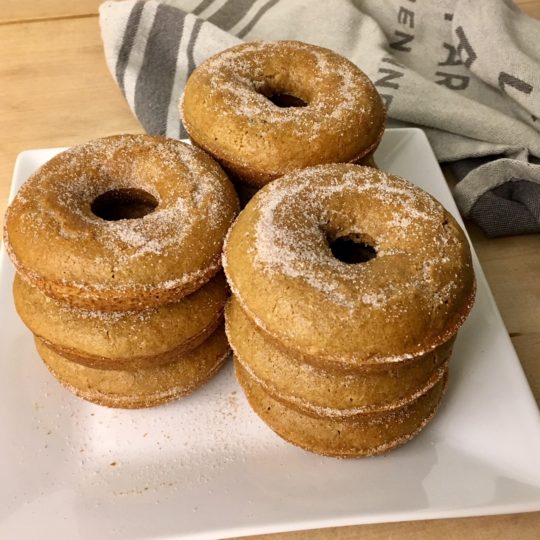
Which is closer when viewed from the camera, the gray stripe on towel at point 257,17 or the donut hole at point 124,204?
the donut hole at point 124,204

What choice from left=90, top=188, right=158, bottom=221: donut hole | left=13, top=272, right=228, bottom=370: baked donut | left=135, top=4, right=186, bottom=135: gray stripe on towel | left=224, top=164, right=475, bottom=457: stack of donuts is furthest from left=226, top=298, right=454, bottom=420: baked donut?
left=135, top=4, right=186, bottom=135: gray stripe on towel

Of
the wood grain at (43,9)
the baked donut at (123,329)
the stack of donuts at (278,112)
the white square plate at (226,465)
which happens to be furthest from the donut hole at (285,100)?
the wood grain at (43,9)

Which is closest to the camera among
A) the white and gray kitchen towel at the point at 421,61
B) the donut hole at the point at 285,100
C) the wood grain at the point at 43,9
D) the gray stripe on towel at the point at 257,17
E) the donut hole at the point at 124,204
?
the donut hole at the point at 124,204

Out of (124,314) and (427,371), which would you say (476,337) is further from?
(124,314)

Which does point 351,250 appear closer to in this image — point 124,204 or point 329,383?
point 329,383

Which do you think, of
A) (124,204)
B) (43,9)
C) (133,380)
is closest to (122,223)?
(124,204)

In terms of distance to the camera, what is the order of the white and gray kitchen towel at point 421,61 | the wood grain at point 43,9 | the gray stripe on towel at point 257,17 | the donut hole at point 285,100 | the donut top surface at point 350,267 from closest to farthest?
the donut top surface at point 350,267
the donut hole at point 285,100
the white and gray kitchen towel at point 421,61
the gray stripe on towel at point 257,17
the wood grain at point 43,9

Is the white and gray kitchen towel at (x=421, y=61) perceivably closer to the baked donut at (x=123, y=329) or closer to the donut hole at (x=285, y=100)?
the donut hole at (x=285, y=100)

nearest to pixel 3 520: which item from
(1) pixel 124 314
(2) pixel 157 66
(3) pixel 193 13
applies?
(1) pixel 124 314
